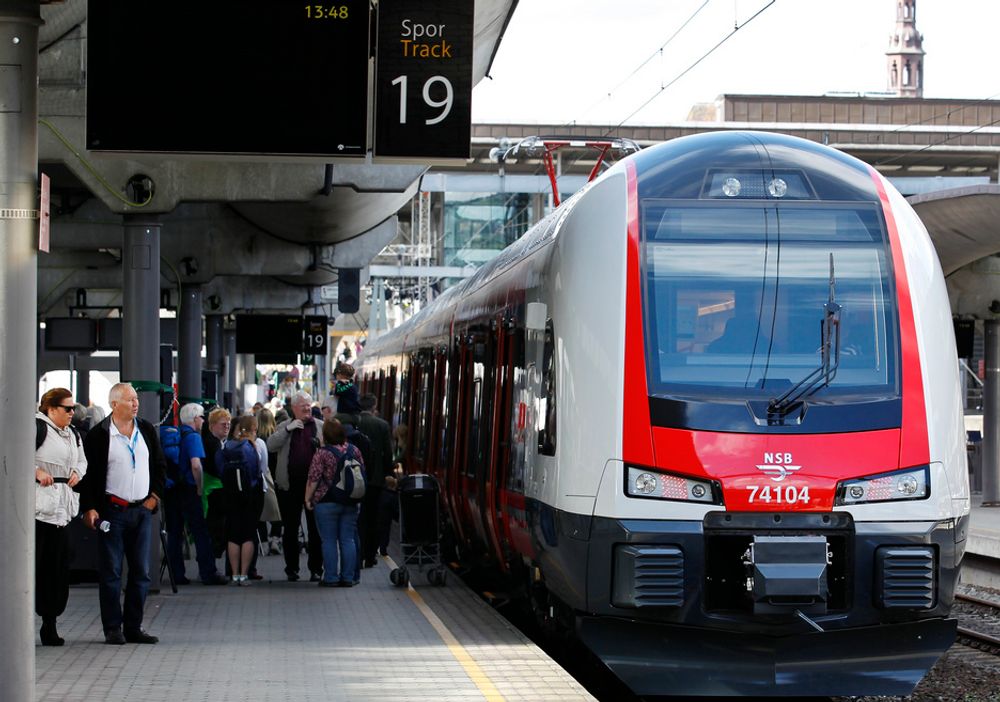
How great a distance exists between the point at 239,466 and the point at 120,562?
3777 millimetres

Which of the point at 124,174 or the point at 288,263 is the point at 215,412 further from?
the point at 288,263

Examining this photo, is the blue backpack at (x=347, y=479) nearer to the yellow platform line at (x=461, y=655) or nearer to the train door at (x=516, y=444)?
the yellow platform line at (x=461, y=655)

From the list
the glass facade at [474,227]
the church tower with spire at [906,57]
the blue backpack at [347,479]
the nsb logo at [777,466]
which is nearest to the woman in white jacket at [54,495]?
the blue backpack at [347,479]

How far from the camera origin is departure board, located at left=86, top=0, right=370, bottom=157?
30.2ft

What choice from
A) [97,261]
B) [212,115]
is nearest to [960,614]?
[212,115]

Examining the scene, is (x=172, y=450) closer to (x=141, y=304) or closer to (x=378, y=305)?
(x=141, y=304)

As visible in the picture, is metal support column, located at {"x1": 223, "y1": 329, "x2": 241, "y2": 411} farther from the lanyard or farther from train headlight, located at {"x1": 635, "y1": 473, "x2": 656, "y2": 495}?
train headlight, located at {"x1": 635, "y1": 473, "x2": 656, "y2": 495}

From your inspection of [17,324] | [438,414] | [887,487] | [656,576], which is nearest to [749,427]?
[887,487]

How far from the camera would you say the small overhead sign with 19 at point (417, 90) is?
9.50 meters

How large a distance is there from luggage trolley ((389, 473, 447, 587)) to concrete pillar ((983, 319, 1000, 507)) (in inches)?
512

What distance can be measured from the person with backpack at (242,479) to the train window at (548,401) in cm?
453

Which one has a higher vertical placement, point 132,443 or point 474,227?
point 474,227

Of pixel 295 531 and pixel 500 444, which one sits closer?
pixel 500 444

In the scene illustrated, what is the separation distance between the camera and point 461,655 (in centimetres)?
979
